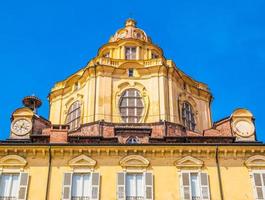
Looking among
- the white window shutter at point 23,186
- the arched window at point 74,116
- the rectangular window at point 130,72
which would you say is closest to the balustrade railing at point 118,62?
the rectangular window at point 130,72

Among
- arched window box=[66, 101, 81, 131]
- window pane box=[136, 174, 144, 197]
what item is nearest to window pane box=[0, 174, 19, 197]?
window pane box=[136, 174, 144, 197]

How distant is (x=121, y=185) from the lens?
3275 centimetres

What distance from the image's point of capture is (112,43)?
5572cm

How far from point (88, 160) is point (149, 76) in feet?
59.4

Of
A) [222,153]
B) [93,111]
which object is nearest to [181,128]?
[93,111]

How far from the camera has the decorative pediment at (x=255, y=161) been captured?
33875 mm

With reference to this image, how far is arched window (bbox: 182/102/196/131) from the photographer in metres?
49.4

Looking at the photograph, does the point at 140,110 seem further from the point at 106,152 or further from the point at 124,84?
the point at 106,152

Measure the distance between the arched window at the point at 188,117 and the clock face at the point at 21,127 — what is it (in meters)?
15.1

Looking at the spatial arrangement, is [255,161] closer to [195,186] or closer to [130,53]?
[195,186]

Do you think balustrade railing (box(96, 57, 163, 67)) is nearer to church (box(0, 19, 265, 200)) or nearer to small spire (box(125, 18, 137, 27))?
church (box(0, 19, 265, 200))

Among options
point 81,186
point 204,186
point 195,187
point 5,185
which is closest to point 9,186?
point 5,185

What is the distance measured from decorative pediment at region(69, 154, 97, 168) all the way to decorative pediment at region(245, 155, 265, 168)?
9745 mm

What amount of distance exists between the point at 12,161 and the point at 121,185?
708cm
